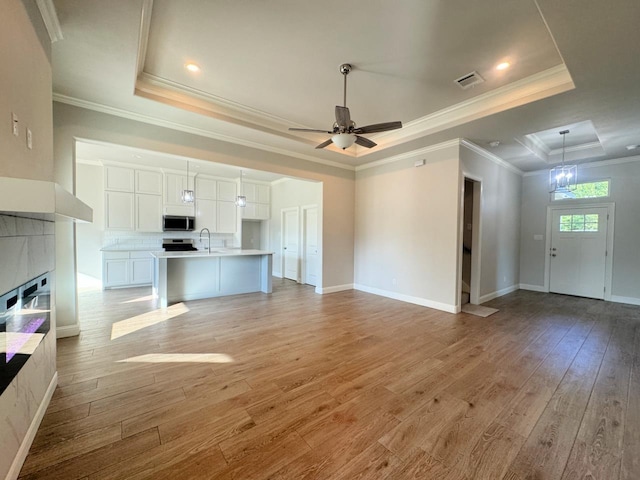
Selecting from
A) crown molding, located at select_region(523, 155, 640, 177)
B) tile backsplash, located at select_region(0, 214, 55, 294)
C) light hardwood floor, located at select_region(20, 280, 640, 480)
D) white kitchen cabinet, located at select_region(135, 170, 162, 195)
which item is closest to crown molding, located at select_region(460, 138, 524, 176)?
crown molding, located at select_region(523, 155, 640, 177)

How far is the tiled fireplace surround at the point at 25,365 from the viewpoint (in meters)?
1.38

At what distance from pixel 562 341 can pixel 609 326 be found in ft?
4.32

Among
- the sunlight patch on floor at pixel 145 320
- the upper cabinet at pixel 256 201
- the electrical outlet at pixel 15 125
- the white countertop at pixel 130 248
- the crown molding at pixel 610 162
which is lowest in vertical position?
the sunlight patch on floor at pixel 145 320

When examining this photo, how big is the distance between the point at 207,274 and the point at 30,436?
12.3 ft

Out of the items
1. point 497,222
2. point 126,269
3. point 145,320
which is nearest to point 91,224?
point 126,269

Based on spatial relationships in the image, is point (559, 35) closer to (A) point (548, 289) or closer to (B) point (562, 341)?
(B) point (562, 341)

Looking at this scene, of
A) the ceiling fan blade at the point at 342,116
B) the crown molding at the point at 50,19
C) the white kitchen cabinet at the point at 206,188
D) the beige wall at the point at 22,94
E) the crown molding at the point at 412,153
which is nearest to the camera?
the beige wall at the point at 22,94

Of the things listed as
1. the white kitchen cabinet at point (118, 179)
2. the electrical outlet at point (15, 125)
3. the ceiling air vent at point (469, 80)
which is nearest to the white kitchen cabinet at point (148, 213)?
the white kitchen cabinet at point (118, 179)

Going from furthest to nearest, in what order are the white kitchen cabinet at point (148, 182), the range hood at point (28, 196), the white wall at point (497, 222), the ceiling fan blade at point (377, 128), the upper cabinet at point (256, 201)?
1. the upper cabinet at point (256, 201)
2. the white kitchen cabinet at point (148, 182)
3. the white wall at point (497, 222)
4. the ceiling fan blade at point (377, 128)
5. the range hood at point (28, 196)

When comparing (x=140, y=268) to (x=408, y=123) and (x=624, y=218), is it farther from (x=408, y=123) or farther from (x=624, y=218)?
(x=624, y=218)

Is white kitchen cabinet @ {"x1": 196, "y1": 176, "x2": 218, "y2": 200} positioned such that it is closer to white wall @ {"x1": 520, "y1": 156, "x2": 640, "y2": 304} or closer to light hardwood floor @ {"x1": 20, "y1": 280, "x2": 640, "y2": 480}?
light hardwood floor @ {"x1": 20, "y1": 280, "x2": 640, "y2": 480}

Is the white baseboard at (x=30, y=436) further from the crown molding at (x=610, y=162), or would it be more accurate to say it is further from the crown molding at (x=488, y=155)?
the crown molding at (x=610, y=162)

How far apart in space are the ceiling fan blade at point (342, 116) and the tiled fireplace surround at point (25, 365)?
2594 millimetres

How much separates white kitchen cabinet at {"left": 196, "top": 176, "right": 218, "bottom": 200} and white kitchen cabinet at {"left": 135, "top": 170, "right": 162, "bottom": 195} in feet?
2.94
